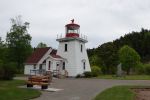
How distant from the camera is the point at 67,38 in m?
43.5

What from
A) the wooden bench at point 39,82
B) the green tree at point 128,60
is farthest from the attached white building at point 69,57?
the wooden bench at point 39,82

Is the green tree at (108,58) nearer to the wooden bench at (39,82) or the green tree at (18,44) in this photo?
the green tree at (18,44)

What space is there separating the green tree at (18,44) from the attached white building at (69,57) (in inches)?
367

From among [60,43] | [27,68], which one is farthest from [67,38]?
[27,68]

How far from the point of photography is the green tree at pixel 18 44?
179 ft

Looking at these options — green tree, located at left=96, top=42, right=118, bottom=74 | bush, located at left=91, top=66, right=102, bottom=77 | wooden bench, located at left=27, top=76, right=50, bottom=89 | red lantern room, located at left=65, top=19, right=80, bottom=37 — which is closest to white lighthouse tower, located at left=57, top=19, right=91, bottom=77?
red lantern room, located at left=65, top=19, right=80, bottom=37

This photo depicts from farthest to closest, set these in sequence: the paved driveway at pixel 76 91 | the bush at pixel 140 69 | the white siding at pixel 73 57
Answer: the bush at pixel 140 69, the white siding at pixel 73 57, the paved driveway at pixel 76 91

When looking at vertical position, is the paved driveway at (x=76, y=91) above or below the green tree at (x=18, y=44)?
below

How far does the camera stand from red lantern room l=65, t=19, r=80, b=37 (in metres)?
43.3

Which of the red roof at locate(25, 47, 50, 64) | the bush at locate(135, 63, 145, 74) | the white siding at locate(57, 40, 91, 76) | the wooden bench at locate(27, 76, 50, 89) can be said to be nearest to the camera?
the wooden bench at locate(27, 76, 50, 89)

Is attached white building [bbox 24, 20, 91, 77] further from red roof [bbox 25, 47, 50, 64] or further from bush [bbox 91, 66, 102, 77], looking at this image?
bush [bbox 91, 66, 102, 77]

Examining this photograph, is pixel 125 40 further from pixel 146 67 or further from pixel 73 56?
pixel 73 56

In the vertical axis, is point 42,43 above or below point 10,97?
above

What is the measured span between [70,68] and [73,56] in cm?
196
